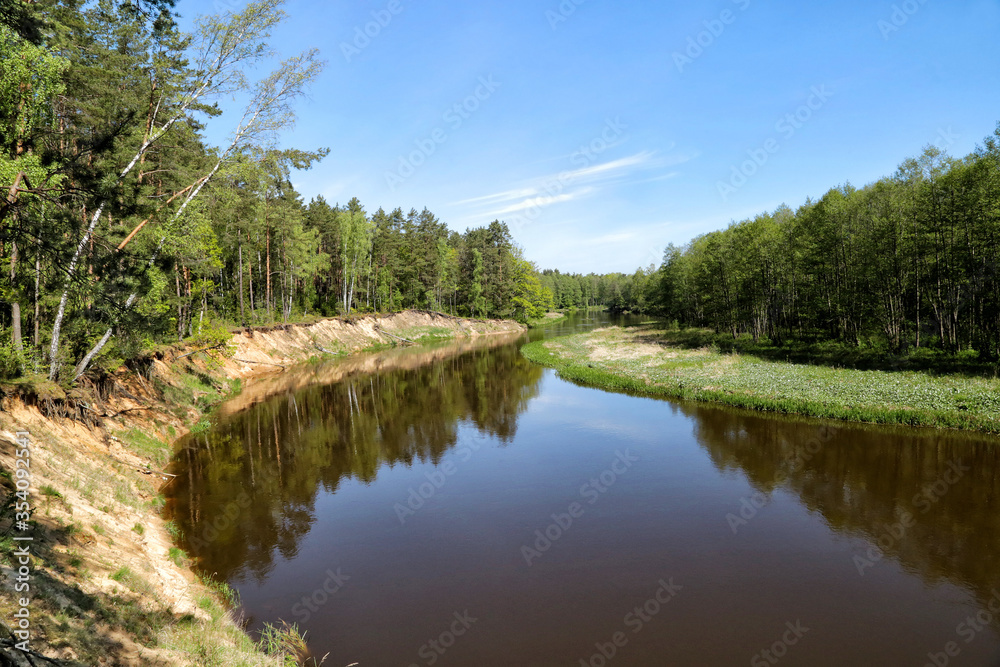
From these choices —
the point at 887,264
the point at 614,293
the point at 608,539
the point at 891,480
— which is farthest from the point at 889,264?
the point at 614,293

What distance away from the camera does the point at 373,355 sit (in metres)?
60.5

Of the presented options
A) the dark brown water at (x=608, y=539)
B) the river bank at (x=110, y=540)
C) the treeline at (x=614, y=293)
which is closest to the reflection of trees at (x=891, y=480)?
the dark brown water at (x=608, y=539)

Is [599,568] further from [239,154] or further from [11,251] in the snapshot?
[11,251]

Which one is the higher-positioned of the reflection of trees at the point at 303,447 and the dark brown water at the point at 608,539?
the reflection of trees at the point at 303,447

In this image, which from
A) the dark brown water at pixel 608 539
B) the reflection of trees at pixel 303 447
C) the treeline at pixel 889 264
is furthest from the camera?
the treeline at pixel 889 264

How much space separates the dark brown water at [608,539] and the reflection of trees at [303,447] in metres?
0.15

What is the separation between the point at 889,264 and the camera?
1615 inches

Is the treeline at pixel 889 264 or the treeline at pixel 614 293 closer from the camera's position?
the treeline at pixel 889 264

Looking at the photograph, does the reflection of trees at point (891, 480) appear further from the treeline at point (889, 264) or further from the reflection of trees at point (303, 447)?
the treeline at point (889, 264)

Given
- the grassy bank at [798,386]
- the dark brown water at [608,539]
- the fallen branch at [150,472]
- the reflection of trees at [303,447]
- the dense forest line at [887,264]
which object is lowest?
the dark brown water at [608,539]

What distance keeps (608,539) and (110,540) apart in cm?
1375

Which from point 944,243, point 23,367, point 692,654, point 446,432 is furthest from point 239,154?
point 944,243

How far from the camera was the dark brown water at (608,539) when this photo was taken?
1060 centimetres

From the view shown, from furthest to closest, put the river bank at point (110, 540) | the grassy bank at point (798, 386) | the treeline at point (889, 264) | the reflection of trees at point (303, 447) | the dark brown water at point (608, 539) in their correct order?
the treeline at point (889, 264), the grassy bank at point (798, 386), the reflection of trees at point (303, 447), the dark brown water at point (608, 539), the river bank at point (110, 540)
